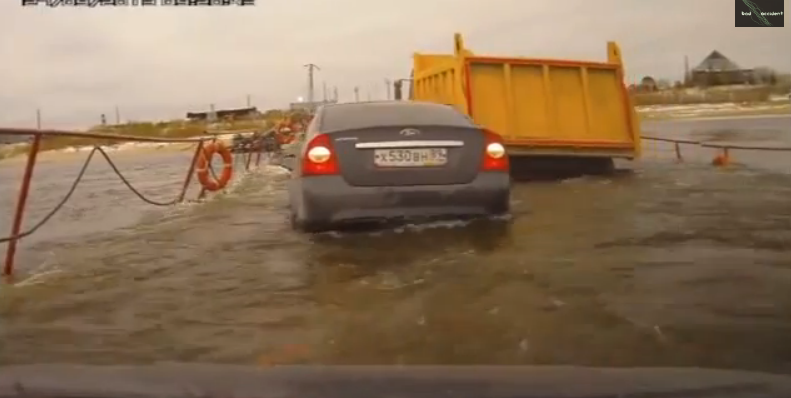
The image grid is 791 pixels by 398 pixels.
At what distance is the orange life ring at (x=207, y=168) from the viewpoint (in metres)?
13.3

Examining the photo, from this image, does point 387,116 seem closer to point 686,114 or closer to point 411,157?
point 411,157

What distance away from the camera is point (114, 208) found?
13.7m

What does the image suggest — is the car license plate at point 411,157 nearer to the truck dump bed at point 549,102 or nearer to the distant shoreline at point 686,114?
the truck dump bed at point 549,102

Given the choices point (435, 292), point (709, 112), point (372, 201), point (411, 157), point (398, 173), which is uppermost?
point (709, 112)

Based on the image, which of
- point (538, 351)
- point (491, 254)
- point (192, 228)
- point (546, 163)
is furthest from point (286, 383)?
point (546, 163)

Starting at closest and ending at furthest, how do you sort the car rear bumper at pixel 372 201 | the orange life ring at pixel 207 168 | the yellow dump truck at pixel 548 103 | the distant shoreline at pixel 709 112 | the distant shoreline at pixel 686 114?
the car rear bumper at pixel 372 201 < the yellow dump truck at pixel 548 103 < the orange life ring at pixel 207 168 < the distant shoreline at pixel 709 112 < the distant shoreline at pixel 686 114

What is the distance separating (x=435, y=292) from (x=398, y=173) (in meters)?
1.88

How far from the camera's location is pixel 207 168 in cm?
1357

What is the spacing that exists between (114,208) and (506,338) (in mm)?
10772

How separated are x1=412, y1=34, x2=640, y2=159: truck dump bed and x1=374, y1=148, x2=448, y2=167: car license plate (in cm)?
448

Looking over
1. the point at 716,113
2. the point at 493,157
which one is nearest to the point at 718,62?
the point at 493,157

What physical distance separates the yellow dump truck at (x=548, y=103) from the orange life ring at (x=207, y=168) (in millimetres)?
3863

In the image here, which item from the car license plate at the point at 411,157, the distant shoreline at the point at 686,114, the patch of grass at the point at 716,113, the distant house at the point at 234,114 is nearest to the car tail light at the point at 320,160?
the car license plate at the point at 411,157

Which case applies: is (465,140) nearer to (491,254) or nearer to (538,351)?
(491,254)
